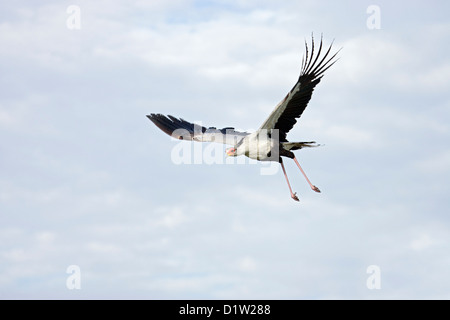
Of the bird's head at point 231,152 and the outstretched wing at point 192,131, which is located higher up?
the outstretched wing at point 192,131

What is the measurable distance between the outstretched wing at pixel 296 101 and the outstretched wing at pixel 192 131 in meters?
2.08

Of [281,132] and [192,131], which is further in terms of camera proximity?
[192,131]

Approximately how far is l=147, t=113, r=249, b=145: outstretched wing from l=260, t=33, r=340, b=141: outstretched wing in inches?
82.0

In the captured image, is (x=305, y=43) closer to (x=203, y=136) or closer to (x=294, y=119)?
(x=294, y=119)

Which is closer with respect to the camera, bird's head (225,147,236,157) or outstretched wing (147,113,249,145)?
bird's head (225,147,236,157)

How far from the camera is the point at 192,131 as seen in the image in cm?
2877

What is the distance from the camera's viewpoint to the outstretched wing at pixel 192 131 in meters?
26.4

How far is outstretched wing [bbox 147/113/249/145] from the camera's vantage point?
26375 mm

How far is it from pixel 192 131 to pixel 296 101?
6.62 m

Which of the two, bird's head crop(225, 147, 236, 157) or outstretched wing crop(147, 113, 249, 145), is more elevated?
outstretched wing crop(147, 113, 249, 145)

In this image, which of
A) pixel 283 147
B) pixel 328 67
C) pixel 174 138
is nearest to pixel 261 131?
pixel 283 147

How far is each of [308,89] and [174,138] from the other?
7.54m
